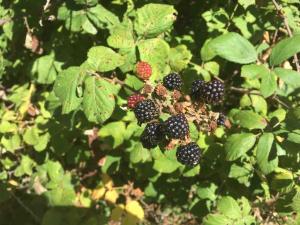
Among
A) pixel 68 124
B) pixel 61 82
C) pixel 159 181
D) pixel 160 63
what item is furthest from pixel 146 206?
pixel 61 82

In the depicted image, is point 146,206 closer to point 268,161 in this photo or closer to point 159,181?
point 159,181

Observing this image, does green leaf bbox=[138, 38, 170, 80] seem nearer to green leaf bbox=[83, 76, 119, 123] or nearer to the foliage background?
the foliage background

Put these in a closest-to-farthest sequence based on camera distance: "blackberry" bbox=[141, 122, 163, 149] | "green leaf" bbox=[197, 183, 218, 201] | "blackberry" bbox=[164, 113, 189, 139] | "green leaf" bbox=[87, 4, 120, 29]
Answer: "blackberry" bbox=[164, 113, 189, 139] → "blackberry" bbox=[141, 122, 163, 149] → "green leaf" bbox=[87, 4, 120, 29] → "green leaf" bbox=[197, 183, 218, 201]

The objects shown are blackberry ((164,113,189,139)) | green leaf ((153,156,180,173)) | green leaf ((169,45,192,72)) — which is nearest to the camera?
blackberry ((164,113,189,139))

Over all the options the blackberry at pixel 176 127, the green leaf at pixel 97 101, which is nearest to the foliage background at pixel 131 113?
the green leaf at pixel 97 101

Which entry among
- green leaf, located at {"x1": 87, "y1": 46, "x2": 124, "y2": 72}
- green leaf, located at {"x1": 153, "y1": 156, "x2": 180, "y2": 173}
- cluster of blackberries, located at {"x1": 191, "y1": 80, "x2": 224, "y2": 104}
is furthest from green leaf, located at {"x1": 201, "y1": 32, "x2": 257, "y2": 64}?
green leaf, located at {"x1": 153, "y1": 156, "x2": 180, "y2": 173}

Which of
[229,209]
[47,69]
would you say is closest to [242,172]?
[229,209]

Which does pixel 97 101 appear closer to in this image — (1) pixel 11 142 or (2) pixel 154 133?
(2) pixel 154 133
